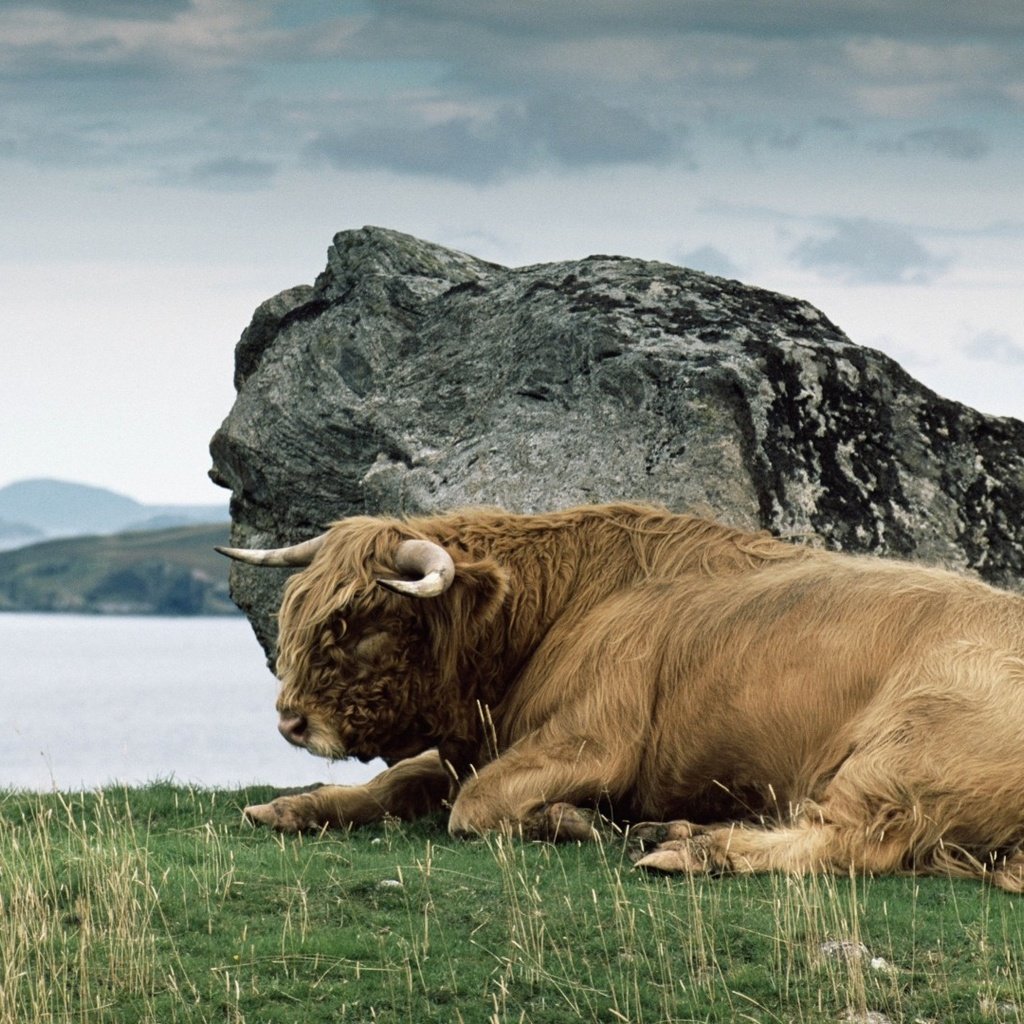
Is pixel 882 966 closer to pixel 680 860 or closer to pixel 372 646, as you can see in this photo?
pixel 680 860

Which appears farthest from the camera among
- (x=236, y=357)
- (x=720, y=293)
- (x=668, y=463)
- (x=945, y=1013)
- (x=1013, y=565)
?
(x=236, y=357)

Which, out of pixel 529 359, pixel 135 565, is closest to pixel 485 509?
pixel 529 359

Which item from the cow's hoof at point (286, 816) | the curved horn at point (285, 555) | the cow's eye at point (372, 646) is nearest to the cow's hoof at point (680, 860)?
the cow's eye at point (372, 646)

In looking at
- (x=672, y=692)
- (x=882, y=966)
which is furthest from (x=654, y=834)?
(x=882, y=966)

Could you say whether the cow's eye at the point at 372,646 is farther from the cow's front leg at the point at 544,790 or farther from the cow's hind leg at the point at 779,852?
the cow's hind leg at the point at 779,852

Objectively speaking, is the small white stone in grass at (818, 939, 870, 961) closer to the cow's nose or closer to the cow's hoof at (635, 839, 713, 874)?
the cow's hoof at (635, 839, 713, 874)

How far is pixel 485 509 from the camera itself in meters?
10.8

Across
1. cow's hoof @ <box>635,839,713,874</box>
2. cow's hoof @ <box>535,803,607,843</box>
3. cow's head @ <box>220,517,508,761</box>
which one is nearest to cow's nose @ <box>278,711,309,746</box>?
cow's head @ <box>220,517,508,761</box>

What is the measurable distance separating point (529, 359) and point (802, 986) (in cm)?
795

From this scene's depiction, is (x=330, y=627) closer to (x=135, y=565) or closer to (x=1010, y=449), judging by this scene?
(x=1010, y=449)

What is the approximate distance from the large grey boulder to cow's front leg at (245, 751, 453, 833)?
303cm

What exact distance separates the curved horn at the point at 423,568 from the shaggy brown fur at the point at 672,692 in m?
0.12

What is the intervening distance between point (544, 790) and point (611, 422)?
4.55m

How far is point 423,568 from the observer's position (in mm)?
9688
